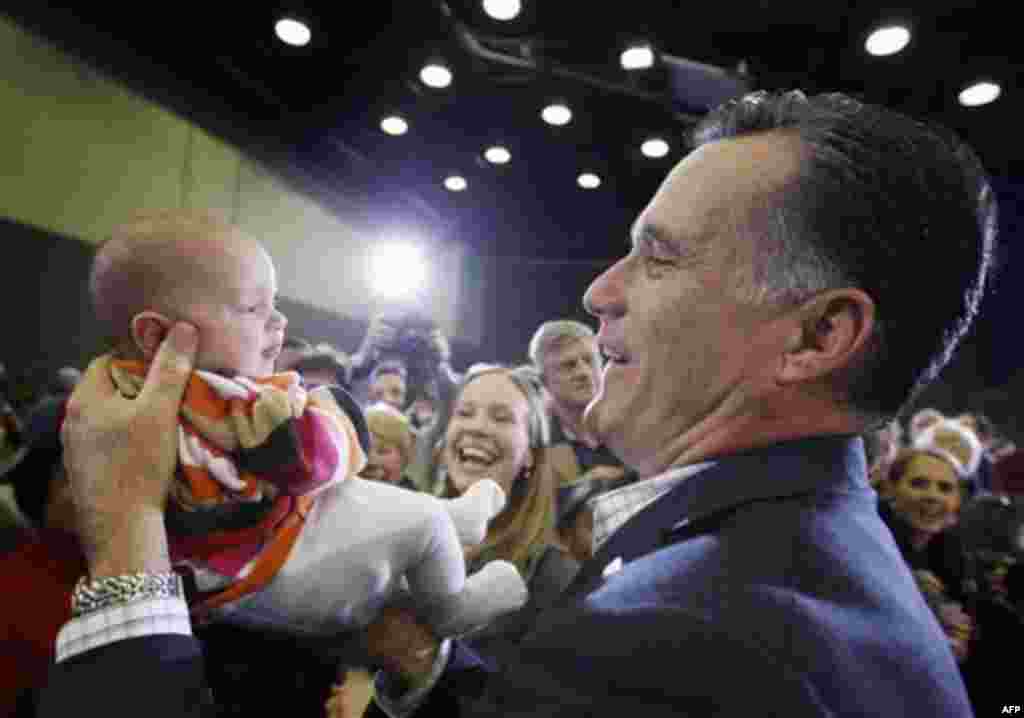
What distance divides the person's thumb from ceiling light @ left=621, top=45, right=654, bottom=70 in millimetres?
3308

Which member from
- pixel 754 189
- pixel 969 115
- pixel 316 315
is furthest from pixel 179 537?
pixel 969 115

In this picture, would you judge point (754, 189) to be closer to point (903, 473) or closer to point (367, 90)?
point (903, 473)

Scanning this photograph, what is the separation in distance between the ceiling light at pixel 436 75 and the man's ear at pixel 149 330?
331 cm

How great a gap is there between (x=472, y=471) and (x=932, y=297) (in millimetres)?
776

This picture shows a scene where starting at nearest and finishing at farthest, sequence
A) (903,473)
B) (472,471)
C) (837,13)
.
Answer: (472,471)
(903,473)
(837,13)

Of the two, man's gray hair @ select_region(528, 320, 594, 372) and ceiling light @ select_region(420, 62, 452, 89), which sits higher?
ceiling light @ select_region(420, 62, 452, 89)

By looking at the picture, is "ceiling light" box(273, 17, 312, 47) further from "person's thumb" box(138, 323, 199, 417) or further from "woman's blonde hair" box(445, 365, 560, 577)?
"person's thumb" box(138, 323, 199, 417)

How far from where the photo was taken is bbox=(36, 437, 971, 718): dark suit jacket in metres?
0.48

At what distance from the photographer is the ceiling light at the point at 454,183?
3958 mm

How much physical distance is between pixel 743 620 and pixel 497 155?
3.67 meters

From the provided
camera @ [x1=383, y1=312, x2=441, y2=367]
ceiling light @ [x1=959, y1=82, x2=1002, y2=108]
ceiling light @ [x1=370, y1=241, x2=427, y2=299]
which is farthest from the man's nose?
ceiling light @ [x1=959, y1=82, x2=1002, y2=108]

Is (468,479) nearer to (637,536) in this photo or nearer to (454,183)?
(637,536)

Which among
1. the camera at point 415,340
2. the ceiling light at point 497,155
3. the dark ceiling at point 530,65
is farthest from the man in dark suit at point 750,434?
the ceiling light at point 497,155

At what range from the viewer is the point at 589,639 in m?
0.51
